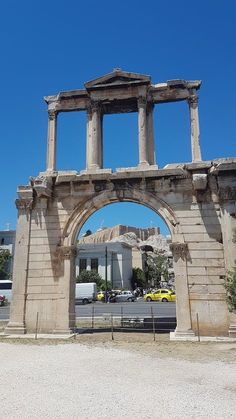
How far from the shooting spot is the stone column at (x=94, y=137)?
1626 centimetres

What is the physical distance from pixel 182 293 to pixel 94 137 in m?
8.01

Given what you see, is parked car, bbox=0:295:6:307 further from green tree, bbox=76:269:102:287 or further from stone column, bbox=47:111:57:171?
stone column, bbox=47:111:57:171

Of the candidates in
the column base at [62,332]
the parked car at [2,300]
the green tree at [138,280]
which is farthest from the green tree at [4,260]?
the column base at [62,332]

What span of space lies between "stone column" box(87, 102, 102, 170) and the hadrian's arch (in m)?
0.05

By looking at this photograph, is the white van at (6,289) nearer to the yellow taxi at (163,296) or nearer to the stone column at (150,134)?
the yellow taxi at (163,296)

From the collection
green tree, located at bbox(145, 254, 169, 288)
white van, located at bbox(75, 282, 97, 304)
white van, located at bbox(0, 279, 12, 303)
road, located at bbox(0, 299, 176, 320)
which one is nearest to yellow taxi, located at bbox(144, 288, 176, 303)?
white van, located at bbox(75, 282, 97, 304)

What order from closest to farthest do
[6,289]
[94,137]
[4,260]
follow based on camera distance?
1. [94,137]
2. [6,289]
3. [4,260]

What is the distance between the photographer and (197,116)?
16.0 metres

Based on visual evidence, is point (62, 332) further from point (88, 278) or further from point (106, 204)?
point (88, 278)

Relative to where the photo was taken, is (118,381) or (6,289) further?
(6,289)

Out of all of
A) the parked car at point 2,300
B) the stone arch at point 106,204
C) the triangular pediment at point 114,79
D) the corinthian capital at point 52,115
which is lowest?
the parked car at point 2,300

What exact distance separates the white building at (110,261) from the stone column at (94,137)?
5174 cm

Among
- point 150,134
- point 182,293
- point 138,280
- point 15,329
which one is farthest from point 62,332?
point 138,280

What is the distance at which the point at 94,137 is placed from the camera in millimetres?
16531
